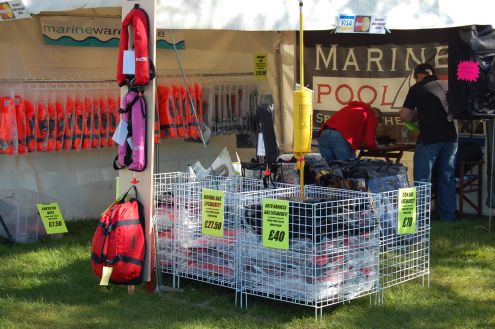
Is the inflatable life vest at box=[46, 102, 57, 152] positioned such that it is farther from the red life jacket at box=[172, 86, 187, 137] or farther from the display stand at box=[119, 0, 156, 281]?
the display stand at box=[119, 0, 156, 281]

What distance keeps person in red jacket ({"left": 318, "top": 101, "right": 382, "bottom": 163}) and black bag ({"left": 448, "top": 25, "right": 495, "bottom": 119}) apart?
1387 mm

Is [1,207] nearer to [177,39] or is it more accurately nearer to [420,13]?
[177,39]

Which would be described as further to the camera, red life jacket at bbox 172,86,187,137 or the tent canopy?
red life jacket at bbox 172,86,187,137

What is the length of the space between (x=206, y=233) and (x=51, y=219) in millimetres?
2625

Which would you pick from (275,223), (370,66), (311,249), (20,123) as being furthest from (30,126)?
(370,66)

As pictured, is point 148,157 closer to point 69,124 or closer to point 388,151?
point 69,124

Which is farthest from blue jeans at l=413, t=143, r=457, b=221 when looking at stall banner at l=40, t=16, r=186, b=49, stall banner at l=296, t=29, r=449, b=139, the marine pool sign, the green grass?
stall banner at l=40, t=16, r=186, b=49

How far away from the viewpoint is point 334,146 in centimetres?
888

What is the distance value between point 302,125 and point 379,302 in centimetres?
138

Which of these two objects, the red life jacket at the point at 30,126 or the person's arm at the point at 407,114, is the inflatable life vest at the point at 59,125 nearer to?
the red life jacket at the point at 30,126

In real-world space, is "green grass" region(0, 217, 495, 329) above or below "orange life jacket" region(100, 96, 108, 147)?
below

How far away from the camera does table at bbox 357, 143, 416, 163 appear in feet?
31.7

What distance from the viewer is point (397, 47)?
10.1 meters

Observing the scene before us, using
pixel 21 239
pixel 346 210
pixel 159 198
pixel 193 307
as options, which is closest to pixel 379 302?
pixel 346 210
